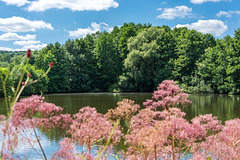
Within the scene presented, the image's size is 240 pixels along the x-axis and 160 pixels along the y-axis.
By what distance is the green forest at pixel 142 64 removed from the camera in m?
49.4

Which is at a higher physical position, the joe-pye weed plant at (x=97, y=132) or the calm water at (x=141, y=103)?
the joe-pye weed plant at (x=97, y=132)

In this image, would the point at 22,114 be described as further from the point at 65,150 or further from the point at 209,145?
the point at 209,145

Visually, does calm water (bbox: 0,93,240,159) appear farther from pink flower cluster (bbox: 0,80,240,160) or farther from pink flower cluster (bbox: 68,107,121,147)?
pink flower cluster (bbox: 68,107,121,147)

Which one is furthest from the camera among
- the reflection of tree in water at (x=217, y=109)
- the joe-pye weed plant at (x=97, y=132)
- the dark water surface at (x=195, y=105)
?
the dark water surface at (x=195, y=105)

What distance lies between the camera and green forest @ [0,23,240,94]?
4938 centimetres

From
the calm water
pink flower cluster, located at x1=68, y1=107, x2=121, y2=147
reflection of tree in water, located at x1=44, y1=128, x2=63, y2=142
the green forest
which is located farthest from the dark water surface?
pink flower cluster, located at x1=68, y1=107, x2=121, y2=147

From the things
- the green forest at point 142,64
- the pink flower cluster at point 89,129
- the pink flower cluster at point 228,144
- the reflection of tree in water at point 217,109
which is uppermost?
the green forest at point 142,64

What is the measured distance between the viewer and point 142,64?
163 ft

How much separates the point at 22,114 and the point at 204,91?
51636mm

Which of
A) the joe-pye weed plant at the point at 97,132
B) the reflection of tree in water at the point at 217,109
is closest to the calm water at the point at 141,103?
the reflection of tree in water at the point at 217,109

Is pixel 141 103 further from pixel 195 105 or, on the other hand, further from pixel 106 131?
pixel 106 131

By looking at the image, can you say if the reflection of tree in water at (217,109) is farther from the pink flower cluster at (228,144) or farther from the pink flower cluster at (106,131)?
the pink flower cluster at (106,131)

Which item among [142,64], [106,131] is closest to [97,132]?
[106,131]

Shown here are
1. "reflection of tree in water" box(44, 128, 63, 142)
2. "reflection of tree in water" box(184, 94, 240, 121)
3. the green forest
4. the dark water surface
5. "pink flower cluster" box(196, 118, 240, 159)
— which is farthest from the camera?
the green forest
